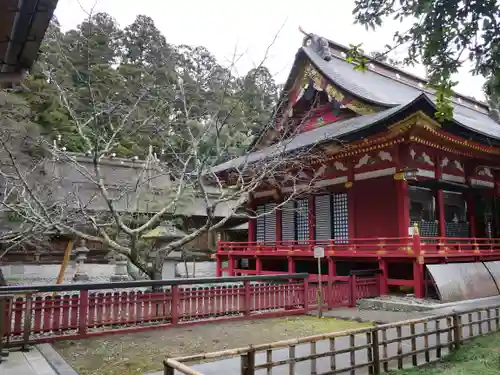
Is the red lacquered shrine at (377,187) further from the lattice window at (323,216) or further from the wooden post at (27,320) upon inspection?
the wooden post at (27,320)

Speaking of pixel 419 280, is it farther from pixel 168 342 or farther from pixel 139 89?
pixel 139 89

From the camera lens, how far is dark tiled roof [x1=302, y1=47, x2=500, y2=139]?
16.2 m

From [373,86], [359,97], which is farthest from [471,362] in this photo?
[373,86]

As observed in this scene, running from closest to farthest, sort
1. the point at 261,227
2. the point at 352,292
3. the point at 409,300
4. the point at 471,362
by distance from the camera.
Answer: the point at 471,362, the point at 409,300, the point at 352,292, the point at 261,227

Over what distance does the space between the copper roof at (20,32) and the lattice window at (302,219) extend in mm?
14499

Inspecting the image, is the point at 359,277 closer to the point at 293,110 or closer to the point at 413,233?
the point at 413,233

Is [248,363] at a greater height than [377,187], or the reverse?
[377,187]

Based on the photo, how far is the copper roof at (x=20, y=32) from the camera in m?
2.65

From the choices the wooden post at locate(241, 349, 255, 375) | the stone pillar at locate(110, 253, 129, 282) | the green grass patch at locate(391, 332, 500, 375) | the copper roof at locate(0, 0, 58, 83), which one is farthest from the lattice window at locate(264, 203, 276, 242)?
the copper roof at locate(0, 0, 58, 83)

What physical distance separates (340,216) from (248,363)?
12.3m

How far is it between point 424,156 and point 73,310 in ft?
38.4

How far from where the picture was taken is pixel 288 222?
18.4 m

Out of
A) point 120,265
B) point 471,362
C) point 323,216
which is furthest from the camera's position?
point 120,265

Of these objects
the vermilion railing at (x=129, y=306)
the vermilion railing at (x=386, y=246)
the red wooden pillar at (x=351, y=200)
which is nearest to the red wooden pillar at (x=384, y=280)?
the vermilion railing at (x=386, y=246)
